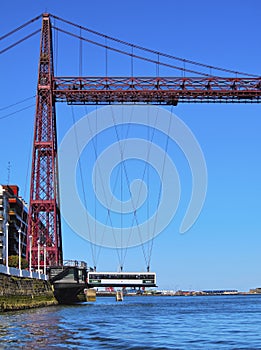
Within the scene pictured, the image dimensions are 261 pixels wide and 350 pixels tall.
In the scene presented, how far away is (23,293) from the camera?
54.1 meters

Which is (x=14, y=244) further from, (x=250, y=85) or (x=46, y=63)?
(x=250, y=85)

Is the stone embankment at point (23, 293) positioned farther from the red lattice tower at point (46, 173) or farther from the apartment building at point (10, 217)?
the apartment building at point (10, 217)

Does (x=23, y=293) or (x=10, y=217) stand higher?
(x=10, y=217)

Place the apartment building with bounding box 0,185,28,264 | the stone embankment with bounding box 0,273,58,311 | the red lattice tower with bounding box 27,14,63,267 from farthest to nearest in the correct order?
the apartment building with bounding box 0,185,28,264 < the red lattice tower with bounding box 27,14,63,267 < the stone embankment with bounding box 0,273,58,311

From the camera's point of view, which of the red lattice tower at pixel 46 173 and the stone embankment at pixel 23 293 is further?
the red lattice tower at pixel 46 173

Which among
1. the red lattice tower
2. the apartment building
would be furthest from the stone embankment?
the apartment building

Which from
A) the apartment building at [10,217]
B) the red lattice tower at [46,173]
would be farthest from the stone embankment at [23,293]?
the apartment building at [10,217]

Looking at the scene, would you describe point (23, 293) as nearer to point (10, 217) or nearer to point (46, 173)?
point (46, 173)

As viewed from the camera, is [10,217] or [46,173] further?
[10,217]

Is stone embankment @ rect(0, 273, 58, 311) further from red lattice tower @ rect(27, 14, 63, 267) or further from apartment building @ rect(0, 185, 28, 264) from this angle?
apartment building @ rect(0, 185, 28, 264)

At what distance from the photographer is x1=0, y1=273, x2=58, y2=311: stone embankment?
151ft

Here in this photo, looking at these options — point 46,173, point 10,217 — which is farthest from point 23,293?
point 10,217

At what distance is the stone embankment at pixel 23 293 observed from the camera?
45.9 meters

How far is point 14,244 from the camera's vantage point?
106188mm
